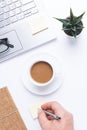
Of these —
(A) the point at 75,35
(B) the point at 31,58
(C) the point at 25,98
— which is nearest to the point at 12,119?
(C) the point at 25,98

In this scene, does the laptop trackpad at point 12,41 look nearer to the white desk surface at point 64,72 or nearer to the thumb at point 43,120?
the white desk surface at point 64,72

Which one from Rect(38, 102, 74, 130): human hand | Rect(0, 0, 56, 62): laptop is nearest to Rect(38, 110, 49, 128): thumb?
Rect(38, 102, 74, 130): human hand

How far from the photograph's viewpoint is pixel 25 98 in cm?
102

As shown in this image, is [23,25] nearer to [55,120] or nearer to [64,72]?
[64,72]

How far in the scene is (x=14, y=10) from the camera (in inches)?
42.1

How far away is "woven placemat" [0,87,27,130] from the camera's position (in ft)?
3.27

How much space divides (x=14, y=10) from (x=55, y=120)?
1.13 feet

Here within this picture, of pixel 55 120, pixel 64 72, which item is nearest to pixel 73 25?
pixel 64 72

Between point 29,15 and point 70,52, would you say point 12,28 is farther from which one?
point 70,52

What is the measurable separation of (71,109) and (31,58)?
0.18 meters

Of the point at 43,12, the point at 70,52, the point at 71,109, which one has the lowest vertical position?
the point at 71,109

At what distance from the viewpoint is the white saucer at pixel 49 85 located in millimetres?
1023

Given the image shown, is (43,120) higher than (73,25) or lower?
lower

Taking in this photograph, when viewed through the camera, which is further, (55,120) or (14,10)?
(14,10)
